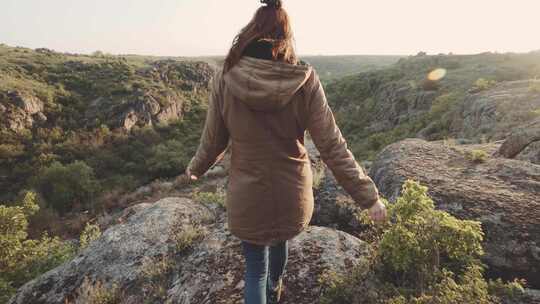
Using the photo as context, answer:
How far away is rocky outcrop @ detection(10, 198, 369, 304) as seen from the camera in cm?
356

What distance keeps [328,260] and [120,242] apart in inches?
128

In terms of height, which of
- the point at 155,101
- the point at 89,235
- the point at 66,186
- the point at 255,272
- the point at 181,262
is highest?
the point at 255,272

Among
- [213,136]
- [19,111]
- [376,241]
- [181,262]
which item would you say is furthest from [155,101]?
[213,136]

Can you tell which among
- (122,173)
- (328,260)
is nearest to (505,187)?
(328,260)

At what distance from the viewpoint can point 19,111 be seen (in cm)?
3288

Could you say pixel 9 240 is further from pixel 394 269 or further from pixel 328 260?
pixel 394 269

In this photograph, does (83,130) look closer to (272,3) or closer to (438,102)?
(438,102)

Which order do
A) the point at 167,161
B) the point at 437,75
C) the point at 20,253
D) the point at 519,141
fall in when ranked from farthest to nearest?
the point at 167,161 < the point at 437,75 < the point at 20,253 < the point at 519,141

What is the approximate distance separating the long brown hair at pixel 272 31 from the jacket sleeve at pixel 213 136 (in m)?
0.33

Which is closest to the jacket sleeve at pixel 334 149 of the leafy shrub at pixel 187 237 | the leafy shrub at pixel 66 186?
the leafy shrub at pixel 187 237

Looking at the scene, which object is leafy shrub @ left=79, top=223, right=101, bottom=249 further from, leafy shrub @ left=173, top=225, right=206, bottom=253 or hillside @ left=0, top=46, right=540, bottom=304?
leafy shrub @ left=173, top=225, right=206, bottom=253

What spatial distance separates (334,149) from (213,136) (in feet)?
3.03

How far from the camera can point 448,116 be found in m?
17.3

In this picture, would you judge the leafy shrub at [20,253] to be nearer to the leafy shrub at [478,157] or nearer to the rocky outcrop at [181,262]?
the rocky outcrop at [181,262]
